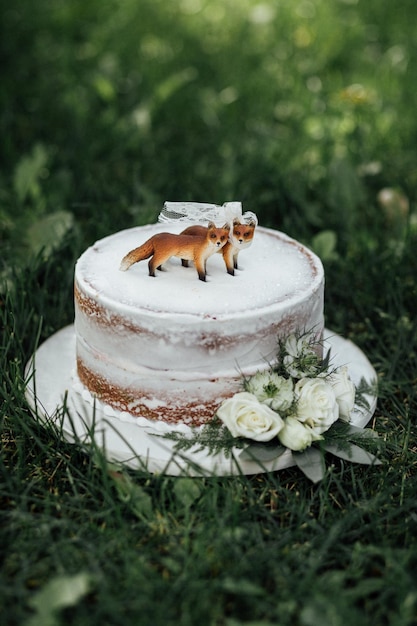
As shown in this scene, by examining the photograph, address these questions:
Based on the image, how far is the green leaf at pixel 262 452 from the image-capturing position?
64.7 inches

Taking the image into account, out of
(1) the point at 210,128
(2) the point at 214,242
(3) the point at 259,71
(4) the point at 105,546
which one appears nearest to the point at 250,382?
(2) the point at 214,242

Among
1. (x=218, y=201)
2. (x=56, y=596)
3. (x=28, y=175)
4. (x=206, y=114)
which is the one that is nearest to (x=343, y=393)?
(x=56, y=596)

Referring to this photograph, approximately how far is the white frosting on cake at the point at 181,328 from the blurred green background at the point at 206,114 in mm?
735

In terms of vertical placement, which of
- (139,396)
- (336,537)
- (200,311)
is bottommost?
(336,537)

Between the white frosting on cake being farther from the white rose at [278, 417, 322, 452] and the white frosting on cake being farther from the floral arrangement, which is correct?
the white rose at [278, 417, 322, 452]

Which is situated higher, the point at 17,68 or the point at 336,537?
the point at 17,68

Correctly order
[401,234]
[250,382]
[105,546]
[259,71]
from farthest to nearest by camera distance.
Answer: [259,71] < [401,234] < [250,382] < [105,546]

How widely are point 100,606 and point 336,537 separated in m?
0.49

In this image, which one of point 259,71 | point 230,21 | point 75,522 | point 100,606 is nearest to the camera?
point 100,606

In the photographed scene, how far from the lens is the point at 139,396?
68.3 inches

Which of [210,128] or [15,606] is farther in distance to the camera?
[210,128]

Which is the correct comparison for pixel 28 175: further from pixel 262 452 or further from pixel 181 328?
pixel 262 452

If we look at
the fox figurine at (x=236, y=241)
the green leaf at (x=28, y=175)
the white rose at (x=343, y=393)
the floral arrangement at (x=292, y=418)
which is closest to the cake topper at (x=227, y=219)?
the fox figurine at (x=236, y=241)

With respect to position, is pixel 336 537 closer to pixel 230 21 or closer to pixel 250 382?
pixel 250 382
